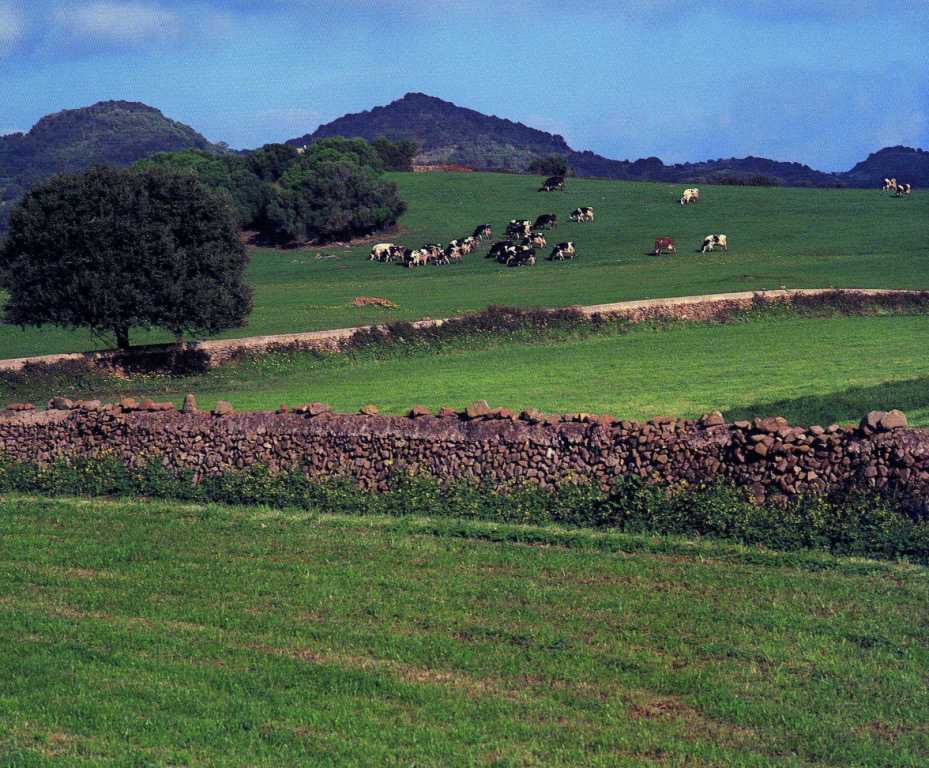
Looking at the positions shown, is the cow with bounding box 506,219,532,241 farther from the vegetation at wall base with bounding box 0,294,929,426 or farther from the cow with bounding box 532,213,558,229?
the vegetation at wall base with bounding box 0,294,929,426

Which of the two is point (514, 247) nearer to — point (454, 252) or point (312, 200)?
point (454, 252)

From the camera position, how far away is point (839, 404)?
22766mm

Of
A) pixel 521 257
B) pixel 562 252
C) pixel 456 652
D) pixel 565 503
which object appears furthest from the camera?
pixel 562 252

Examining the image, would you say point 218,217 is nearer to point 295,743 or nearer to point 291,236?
point 295,743

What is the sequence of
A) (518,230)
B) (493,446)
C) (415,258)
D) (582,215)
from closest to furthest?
1. (493,446)
2. (415,258)
3. (518,230)
4. (582,215)

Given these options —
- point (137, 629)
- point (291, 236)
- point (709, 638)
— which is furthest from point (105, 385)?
point (291, 236)

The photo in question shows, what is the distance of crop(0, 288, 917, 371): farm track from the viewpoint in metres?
36.8

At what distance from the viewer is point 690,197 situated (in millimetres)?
98688

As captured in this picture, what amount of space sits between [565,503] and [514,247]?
60.1 metres

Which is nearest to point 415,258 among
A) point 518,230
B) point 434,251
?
point 434,251

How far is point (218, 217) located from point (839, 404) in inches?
970

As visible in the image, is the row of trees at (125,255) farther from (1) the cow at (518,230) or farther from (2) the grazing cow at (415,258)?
(1) the cow at (518,230)

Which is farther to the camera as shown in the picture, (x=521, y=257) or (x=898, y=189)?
(x=898, y=189)

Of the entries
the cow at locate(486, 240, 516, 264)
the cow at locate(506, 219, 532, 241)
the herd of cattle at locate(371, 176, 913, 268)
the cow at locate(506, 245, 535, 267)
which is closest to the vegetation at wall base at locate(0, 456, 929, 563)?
the cow at locate(506, 245, 535, 267)
